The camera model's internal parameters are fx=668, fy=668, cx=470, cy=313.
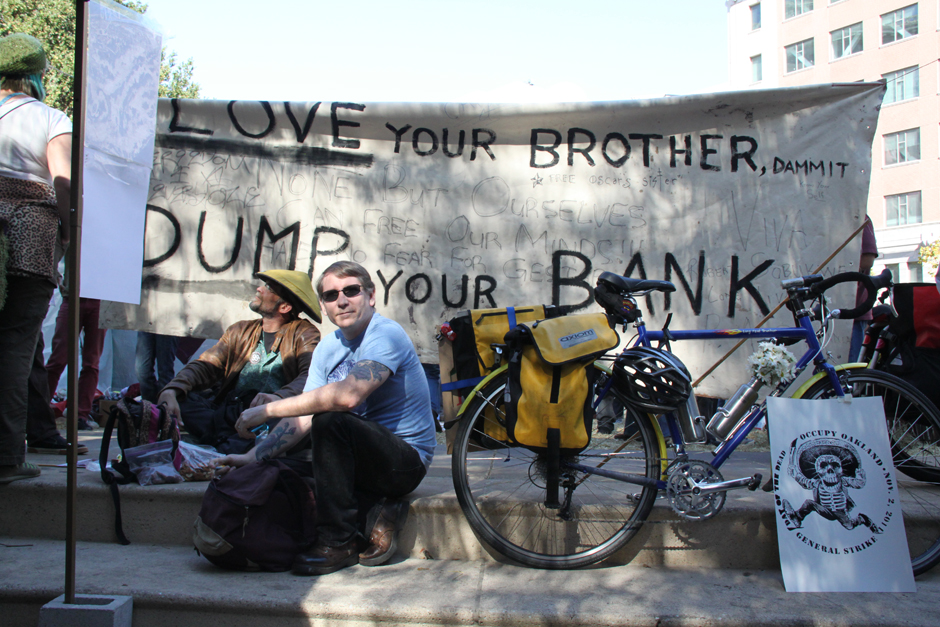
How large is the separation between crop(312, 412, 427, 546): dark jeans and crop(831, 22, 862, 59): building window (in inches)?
1501

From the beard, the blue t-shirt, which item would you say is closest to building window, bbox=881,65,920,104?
the beard

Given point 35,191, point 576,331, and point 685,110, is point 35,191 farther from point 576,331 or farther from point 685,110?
point 685,110

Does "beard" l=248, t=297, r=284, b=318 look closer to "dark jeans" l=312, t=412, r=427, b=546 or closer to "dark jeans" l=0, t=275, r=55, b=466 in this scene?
"dark jeans" l=0, t=275, r=55, b=466

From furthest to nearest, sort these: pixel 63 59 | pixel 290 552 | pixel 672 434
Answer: pixel 63 59 < pixel 672 434 < pixel 290 552

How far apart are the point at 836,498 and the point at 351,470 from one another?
196 centimetres

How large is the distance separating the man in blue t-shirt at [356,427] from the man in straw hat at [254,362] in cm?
39

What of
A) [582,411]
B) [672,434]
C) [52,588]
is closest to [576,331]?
[582,411]

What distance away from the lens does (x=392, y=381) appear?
2.97m

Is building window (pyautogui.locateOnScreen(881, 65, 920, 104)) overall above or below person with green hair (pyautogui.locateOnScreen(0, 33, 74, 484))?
above

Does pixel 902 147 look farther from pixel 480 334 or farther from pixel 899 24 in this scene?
pixel 480 334

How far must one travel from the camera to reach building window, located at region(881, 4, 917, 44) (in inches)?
1205

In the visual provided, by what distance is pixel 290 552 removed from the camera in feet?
8.88

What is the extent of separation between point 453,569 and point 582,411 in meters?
0.85

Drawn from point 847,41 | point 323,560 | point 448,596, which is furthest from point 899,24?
point 323,560
